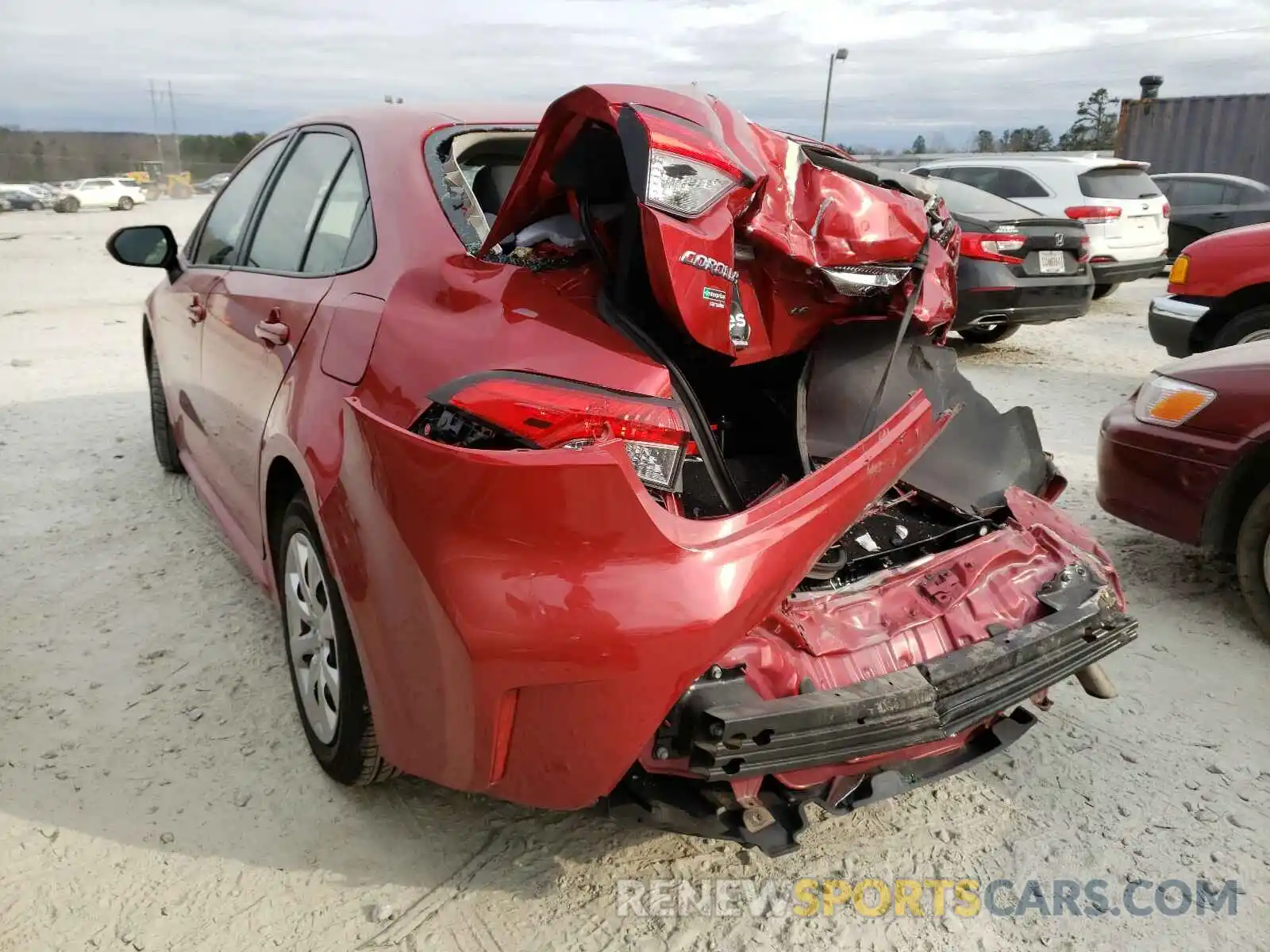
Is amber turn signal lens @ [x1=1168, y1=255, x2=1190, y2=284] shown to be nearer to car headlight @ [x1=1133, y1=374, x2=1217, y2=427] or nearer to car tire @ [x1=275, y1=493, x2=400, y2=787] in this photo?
car headlight @ [x1=1133, y1=374, x2=1217, y2=427]

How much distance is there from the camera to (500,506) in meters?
1.68

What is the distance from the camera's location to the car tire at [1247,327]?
19.0ft

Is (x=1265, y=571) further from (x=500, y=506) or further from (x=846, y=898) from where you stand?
(x=500, y=506)

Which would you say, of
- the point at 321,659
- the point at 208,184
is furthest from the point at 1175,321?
the point at 208,184

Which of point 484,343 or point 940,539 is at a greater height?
point 484,343

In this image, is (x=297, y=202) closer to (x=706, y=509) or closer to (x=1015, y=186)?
(x=706, y=509)

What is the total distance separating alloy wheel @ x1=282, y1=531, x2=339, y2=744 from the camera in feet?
7.91

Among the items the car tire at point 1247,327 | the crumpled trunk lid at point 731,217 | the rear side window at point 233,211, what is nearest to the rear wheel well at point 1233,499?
the crumpled trunk lid at point 731,217

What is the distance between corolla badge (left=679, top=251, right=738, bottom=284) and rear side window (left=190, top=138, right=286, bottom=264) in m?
2.10

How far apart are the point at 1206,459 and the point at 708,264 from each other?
7.90 ft

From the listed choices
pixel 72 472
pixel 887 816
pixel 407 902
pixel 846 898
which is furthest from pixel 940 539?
pixel 72 472

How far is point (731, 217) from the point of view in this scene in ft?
6.67

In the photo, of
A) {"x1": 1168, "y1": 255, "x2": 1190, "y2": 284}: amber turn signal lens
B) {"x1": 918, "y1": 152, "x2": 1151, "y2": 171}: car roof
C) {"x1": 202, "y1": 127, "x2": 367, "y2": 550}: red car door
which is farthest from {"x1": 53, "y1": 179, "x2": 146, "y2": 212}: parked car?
{"x1": 1168, "y1": 255, "x2": 1190, "y2": 284}: amber turn signal lens

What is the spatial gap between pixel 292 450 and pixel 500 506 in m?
0.93
